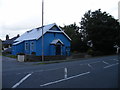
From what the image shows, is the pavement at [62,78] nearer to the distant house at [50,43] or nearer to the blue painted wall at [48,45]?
the blue painted wall at [48,45]

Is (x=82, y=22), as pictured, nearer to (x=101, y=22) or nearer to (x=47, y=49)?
(x=101, y=22)

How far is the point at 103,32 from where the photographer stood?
35375 millimetres

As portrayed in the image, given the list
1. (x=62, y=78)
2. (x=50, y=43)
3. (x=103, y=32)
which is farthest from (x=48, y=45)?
(x=62, y=78)

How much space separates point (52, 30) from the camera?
101 ft

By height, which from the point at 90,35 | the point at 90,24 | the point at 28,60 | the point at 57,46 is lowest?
the point at 28,60

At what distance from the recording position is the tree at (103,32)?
1374 inches

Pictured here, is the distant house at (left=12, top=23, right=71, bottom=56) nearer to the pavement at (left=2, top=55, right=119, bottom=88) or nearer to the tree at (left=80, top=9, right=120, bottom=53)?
the tree at (left=80, top=9, right=120, bottom=53)

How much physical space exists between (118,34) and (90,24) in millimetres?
7792

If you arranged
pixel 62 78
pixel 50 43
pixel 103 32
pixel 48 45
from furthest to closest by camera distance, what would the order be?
pixel 103 32 < pixel 48 45 < pixel 50 43 < pixel 62 78

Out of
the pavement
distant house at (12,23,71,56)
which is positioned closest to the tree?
distant house at (12,23,71,56)

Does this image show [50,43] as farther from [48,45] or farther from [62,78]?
[62,78]

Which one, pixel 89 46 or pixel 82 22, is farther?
pixel 82 22

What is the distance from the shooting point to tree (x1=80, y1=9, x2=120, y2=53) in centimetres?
3491

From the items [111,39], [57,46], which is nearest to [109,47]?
[111,39]
